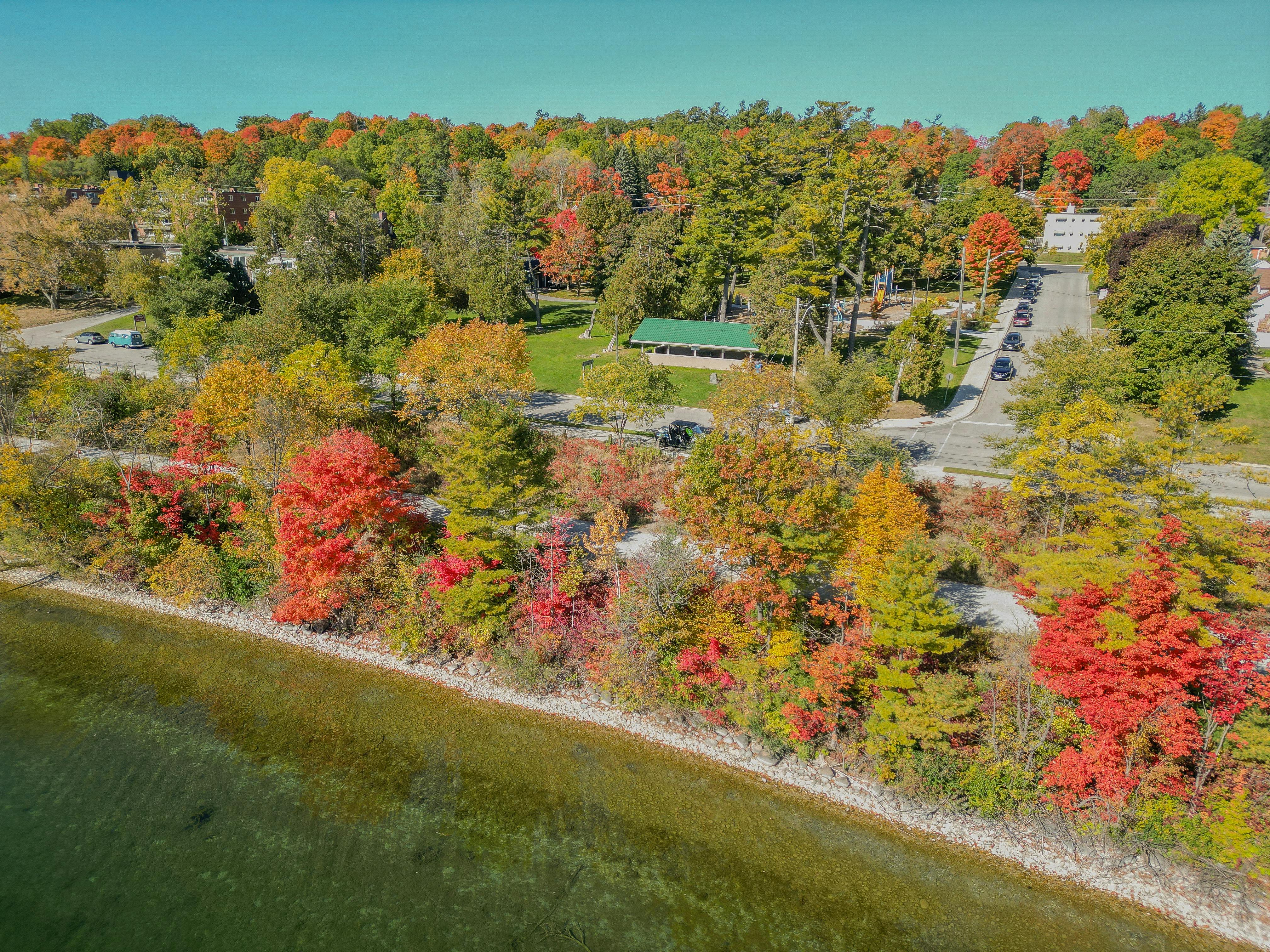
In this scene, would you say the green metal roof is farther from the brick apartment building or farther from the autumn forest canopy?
the brick apartment building

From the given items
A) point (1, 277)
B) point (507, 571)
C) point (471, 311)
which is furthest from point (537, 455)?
point (1, 277)

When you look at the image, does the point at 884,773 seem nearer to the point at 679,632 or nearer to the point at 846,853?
the point at 846,853

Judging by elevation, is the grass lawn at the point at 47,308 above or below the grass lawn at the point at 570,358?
above

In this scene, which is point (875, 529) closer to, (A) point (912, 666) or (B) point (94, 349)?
(A) point (912, 666)

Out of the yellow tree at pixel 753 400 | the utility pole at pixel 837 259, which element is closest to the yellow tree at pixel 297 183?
the utility pole at pixel 837 259

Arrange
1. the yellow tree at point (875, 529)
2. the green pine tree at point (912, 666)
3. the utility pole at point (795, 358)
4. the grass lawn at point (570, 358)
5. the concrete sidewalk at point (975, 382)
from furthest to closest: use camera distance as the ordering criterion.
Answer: the grass lawn at point (570, 358)
the concrete sidewalk at point (975, 382)
the utility pole at point (795, 358)
the yellow tree at point (875, 529)
the green pine tree at point (912, 666)

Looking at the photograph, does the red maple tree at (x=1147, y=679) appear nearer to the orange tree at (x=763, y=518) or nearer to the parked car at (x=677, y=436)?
the orange tree at (x=763, y=518)

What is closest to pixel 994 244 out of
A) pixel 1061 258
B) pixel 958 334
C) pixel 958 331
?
pixel 958 334
